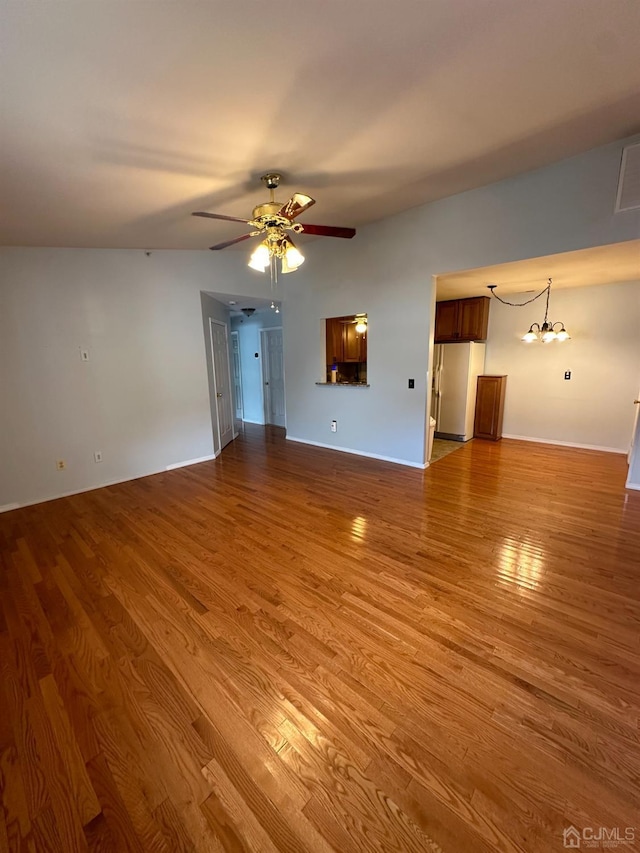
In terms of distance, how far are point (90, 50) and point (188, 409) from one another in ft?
12.3

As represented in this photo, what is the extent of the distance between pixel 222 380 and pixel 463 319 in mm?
4181

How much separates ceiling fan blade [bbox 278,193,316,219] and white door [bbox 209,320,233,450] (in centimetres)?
301

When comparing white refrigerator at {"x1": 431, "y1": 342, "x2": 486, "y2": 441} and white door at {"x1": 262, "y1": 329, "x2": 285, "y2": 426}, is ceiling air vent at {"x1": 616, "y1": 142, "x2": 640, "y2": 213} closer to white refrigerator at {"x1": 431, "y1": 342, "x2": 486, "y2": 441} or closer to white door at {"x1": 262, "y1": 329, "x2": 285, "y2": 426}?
white refrigerator at {"x1": 431, "y1": 342, "x2": 486, "y2": 441}

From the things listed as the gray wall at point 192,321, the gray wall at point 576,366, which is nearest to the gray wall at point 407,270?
the gray wall at point 192,321

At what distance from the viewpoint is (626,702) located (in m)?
1.52

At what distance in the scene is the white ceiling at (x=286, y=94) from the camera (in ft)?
4.89

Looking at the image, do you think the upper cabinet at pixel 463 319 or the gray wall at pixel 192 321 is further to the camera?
the upper cabinet at pixel 463 319

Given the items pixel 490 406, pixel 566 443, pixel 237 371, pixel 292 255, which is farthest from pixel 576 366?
pixel 237 371

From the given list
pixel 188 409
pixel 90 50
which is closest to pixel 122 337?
pixel 188 409

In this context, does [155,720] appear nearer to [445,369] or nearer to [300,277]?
[300,277]

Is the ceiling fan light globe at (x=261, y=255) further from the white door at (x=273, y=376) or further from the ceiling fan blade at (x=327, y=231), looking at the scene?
the white door at (x=273, y=376)

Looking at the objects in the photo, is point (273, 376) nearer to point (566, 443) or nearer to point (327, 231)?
point (327, 231)

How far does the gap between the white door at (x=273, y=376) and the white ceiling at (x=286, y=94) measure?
4.21m

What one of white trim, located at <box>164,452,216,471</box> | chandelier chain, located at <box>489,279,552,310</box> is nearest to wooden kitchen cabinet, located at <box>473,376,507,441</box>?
chandelier chain, located at <box>489,279,552,310</box>
